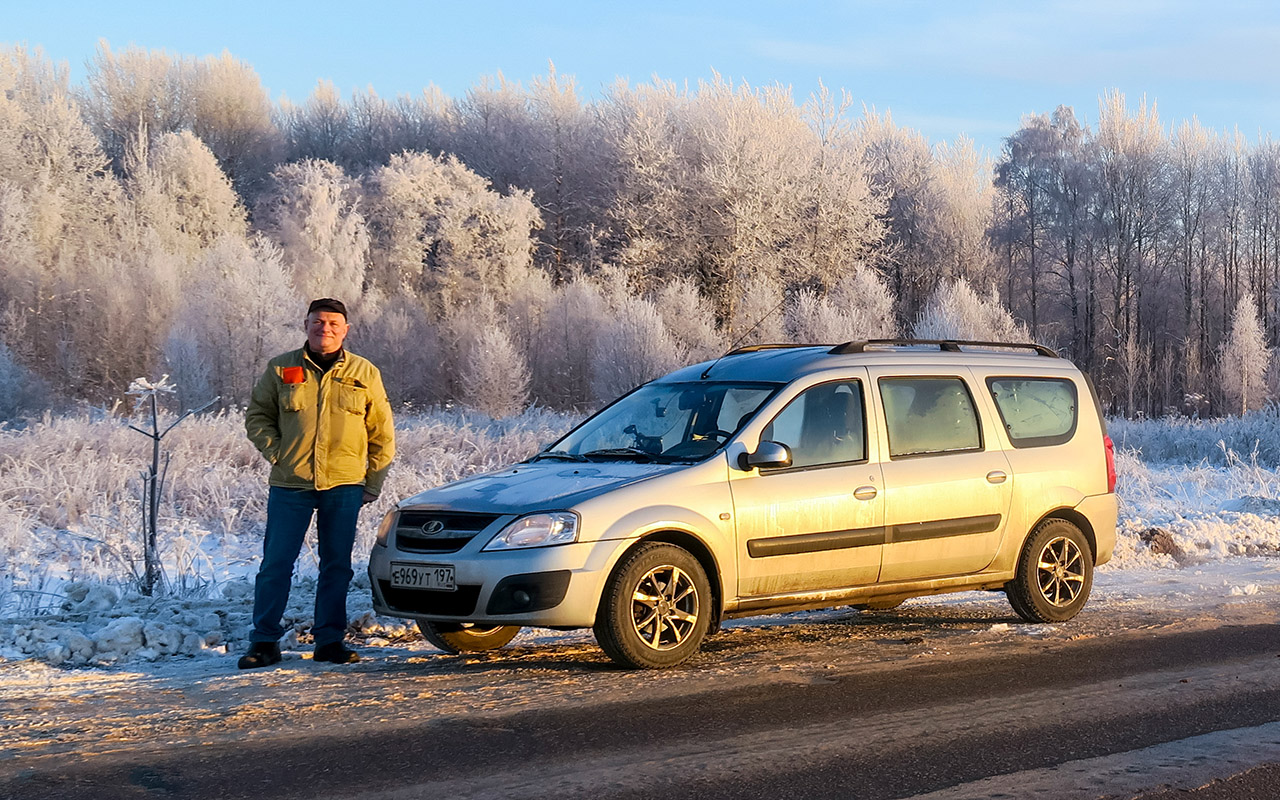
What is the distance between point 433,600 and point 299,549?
3.13ft

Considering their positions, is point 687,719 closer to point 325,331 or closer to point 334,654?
point 334,654

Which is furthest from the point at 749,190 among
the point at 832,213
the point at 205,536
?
the point at 205,536

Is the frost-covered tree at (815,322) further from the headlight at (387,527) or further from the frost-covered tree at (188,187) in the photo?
the headlight at (387,527)

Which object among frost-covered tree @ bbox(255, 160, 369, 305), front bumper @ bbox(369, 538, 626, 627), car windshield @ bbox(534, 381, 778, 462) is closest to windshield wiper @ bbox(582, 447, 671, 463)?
car windshield @ bbox(534, 381, 778, 462)

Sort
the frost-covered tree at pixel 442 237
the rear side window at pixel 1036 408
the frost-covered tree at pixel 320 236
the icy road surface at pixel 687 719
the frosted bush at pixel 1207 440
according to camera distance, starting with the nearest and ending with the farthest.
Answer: the icy road surface at pixel 687 719 < the rear side window at pixel 1036 408 < the frosted bush at pixel 1207 440 < the frost-covered tree at pixel 320 236 < the frost-covered tree at pixel 442 237

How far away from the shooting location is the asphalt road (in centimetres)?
471

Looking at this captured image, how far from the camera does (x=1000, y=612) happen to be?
30.6 ft

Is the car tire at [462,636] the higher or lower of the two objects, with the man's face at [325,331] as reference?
lower

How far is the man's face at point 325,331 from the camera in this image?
748cm

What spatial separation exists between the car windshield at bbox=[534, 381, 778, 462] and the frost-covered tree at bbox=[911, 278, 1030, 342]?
34.1 m

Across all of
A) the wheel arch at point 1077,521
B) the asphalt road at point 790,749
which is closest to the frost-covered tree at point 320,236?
the wheel arch at point 1077,521

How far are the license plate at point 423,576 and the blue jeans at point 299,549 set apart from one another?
54 centimetres

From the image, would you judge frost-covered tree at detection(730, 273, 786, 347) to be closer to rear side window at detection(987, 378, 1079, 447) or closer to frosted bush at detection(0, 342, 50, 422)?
frosted bush at detection(0, 342, 50, 422)

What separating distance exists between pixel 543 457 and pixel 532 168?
1953 inches
